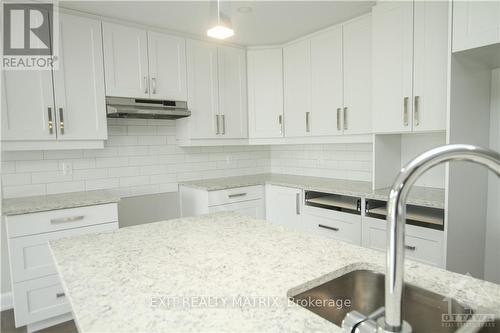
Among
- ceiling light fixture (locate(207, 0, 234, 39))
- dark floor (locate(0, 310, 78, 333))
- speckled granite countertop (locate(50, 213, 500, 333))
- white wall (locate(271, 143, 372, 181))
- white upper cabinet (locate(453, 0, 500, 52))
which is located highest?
white upper cabinet (locate(453, 0, 500, 52))

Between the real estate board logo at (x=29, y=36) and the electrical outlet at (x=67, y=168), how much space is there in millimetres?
807

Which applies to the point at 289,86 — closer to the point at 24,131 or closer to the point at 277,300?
the point at 24,131

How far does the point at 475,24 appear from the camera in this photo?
179 centimetres

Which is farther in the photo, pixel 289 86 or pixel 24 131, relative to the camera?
pixel 289 86

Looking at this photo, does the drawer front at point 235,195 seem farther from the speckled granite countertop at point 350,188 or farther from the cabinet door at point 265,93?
the cabinet door at point 265,93

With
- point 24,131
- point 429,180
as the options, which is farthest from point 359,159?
point 24,131

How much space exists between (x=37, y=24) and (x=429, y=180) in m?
3.32

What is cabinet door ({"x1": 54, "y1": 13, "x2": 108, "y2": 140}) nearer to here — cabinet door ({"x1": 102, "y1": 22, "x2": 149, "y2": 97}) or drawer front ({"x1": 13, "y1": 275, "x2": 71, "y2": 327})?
cabinet door ({"x1": 102, "y1": 22, "x2": 149, "y2": 97})

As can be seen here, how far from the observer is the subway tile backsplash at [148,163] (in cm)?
261

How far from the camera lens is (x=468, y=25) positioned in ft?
5.97

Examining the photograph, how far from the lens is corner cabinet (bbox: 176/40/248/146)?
3.15 metres

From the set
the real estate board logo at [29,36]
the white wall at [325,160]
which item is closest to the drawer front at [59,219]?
the real estate board logo at [29,36]

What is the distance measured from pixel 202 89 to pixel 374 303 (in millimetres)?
2660

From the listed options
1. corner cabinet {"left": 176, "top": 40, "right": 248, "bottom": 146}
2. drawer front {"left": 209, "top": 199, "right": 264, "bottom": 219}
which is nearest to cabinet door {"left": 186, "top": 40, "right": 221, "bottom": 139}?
corner cabinet {"left": 176, "top": 40, "right": 248, "bottom": 146}
